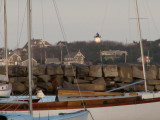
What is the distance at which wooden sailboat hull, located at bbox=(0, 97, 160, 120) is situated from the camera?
15.2 meters

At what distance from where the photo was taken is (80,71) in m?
23.1

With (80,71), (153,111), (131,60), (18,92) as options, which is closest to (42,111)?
(153,111)

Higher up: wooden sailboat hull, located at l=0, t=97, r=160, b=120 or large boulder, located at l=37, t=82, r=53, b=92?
large boulder, located at l=37, t=82, r=53, b=92

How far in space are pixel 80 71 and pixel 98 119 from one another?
7.71 metres

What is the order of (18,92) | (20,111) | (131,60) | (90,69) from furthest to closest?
(131,60), (90,69), (18,92), (20,111)

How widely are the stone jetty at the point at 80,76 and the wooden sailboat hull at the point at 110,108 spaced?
5750 mm

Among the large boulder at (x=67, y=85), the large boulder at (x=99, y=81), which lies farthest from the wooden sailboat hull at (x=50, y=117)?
the large boulder at (x=99, y=81)

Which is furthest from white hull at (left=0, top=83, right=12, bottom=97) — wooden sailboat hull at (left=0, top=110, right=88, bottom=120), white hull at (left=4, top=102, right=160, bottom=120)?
wooden sailboat hull at (left=0, top=110, right=88, bottom=120)

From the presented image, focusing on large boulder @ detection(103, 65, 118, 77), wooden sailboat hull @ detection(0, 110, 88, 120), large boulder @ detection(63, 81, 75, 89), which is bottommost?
wooden sailboat hull @ detection(0, 110, 88, 120)

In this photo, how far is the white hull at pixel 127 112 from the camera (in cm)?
1564

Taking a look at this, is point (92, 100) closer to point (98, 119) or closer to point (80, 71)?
point (98, 119)

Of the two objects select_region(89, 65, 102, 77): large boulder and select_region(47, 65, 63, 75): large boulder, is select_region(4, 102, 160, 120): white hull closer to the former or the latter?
select_region(89, 65, 102, 77): large boulder

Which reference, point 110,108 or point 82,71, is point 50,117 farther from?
point 82,71

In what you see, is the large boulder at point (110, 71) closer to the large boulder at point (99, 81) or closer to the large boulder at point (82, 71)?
the large boulder at point (99, 81)
